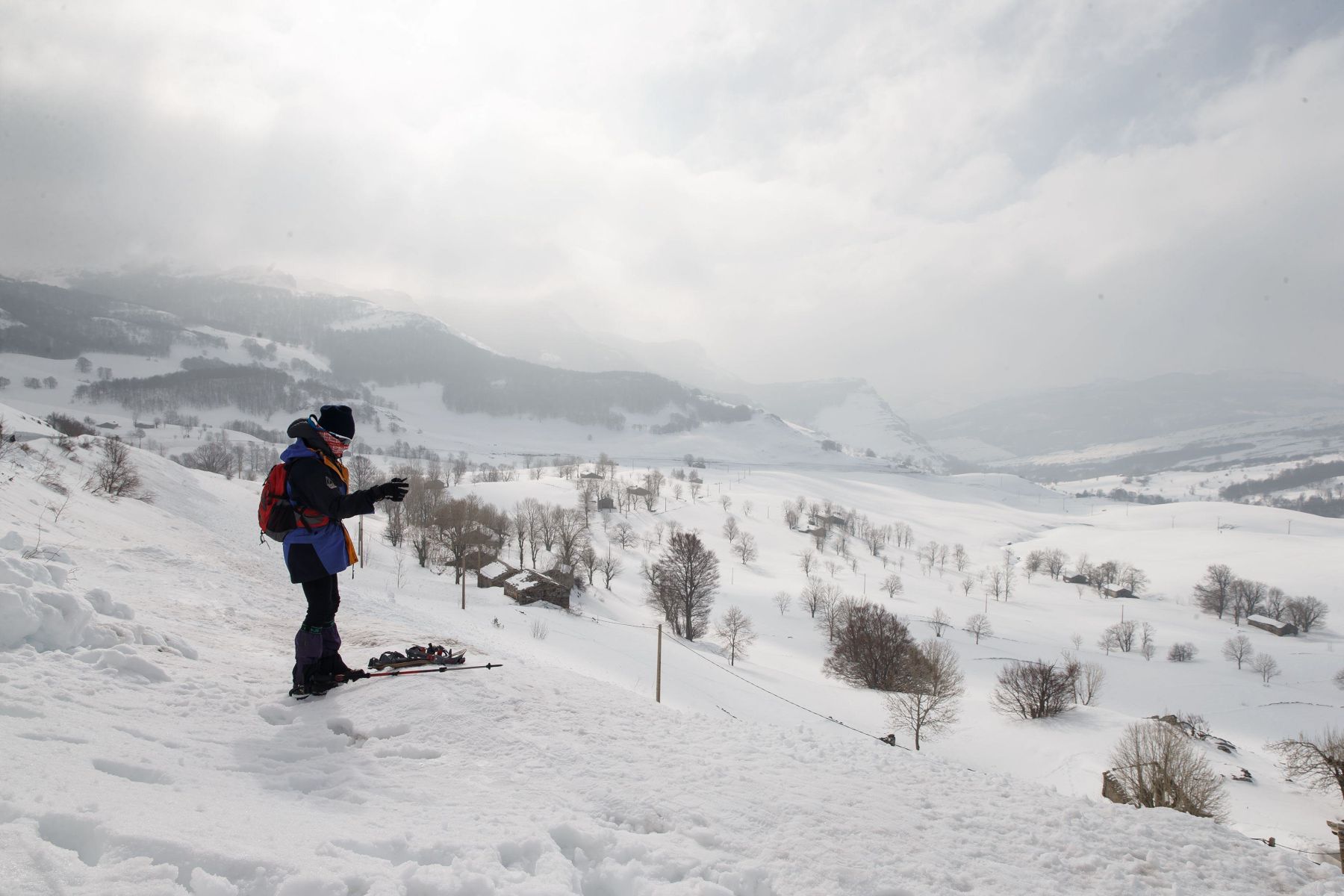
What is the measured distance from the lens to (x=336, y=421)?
18.8 ft

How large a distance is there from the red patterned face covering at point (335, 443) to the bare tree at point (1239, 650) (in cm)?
8690

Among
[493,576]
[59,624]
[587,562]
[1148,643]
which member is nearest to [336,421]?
[59,624]

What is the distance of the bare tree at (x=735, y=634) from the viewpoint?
44875 mm

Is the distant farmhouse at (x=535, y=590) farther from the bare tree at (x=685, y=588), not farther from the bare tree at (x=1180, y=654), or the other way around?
the bare tree at (x=1180, y=654)

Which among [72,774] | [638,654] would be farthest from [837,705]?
[72,774]

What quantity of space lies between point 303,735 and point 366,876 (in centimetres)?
232

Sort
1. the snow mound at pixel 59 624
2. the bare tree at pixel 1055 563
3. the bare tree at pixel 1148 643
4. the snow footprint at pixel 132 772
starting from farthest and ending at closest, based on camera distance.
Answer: the bare tree at pixel 1055 563, the bare tree at pixel 1148 643, the snow mound at pixel 59 624, the snow footprint at pixel 132 772

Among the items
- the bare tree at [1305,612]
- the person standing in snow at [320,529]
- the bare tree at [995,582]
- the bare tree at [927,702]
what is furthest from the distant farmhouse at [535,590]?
the bare tree at [1305,612]

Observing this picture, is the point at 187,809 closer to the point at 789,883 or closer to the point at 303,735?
the point at 303,735

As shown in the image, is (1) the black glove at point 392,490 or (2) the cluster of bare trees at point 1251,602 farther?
(2) the cluster of bare trees at point 1251,602

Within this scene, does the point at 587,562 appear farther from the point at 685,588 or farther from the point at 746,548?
the point at 746,548

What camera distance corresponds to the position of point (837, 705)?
105ft

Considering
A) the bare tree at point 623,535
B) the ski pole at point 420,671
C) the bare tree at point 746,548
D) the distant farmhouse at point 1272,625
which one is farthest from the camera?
the bare tree at point 746,548

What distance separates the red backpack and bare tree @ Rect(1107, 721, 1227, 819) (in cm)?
1767
